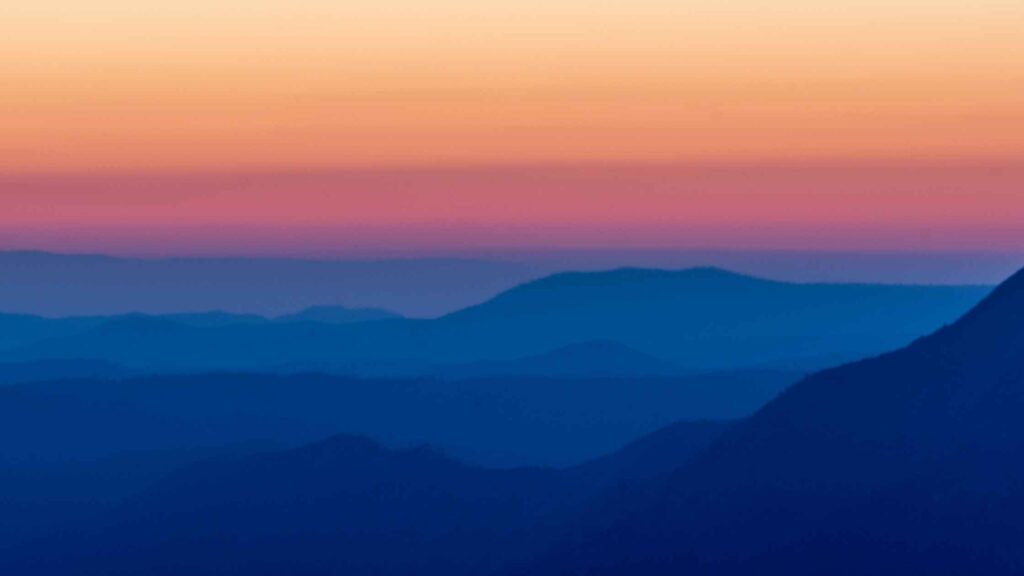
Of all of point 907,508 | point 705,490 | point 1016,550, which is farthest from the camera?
point 705,490

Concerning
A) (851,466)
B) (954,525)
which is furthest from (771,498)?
(954,525)

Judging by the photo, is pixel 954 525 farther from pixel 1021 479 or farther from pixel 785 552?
pixel 785 552

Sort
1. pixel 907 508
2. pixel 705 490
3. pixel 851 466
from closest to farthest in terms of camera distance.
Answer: pixel 907 508 < pixel 851 466 < pixel 705 490

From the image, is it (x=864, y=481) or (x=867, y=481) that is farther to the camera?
(x=864, y=481)

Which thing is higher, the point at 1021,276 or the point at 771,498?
the point at 1021,276

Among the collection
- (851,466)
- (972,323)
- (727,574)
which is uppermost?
(972,323)

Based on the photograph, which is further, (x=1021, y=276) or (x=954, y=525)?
(x=1021, y=276)
